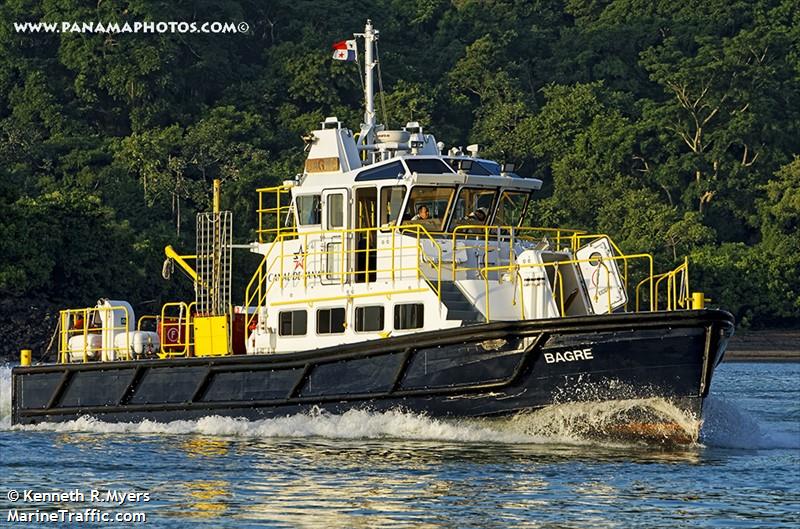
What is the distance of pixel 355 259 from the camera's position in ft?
94.3

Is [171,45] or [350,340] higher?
[171,45]

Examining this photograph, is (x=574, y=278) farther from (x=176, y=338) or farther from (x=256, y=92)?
(x=256, y=92)

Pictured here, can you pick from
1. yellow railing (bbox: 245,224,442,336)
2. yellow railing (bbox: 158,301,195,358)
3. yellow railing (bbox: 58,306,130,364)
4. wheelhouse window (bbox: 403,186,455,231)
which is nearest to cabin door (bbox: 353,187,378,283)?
yellow railing (bbox: 245,224,442,336)

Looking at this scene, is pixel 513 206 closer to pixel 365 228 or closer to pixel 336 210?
pixel 365 228

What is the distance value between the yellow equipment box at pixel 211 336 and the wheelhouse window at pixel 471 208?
4.07 m

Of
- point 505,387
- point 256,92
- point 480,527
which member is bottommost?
point 480,527

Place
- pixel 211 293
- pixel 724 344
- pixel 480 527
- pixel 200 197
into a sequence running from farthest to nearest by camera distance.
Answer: pixel 200 197 → pixel 211 293 → pixel 724 344 → pixel 480 527

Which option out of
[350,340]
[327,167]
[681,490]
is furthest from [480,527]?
[327,167]

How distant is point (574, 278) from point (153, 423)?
23.7ft

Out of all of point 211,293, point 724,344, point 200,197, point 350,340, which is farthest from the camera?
point 200,197

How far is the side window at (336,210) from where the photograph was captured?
29.1m

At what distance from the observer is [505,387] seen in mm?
26484

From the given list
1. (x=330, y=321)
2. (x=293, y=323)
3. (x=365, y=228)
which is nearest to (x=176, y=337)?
(x=293, y=323)

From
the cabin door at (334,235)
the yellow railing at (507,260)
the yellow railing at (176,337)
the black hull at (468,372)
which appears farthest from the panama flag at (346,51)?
the black hull at (468,372)
